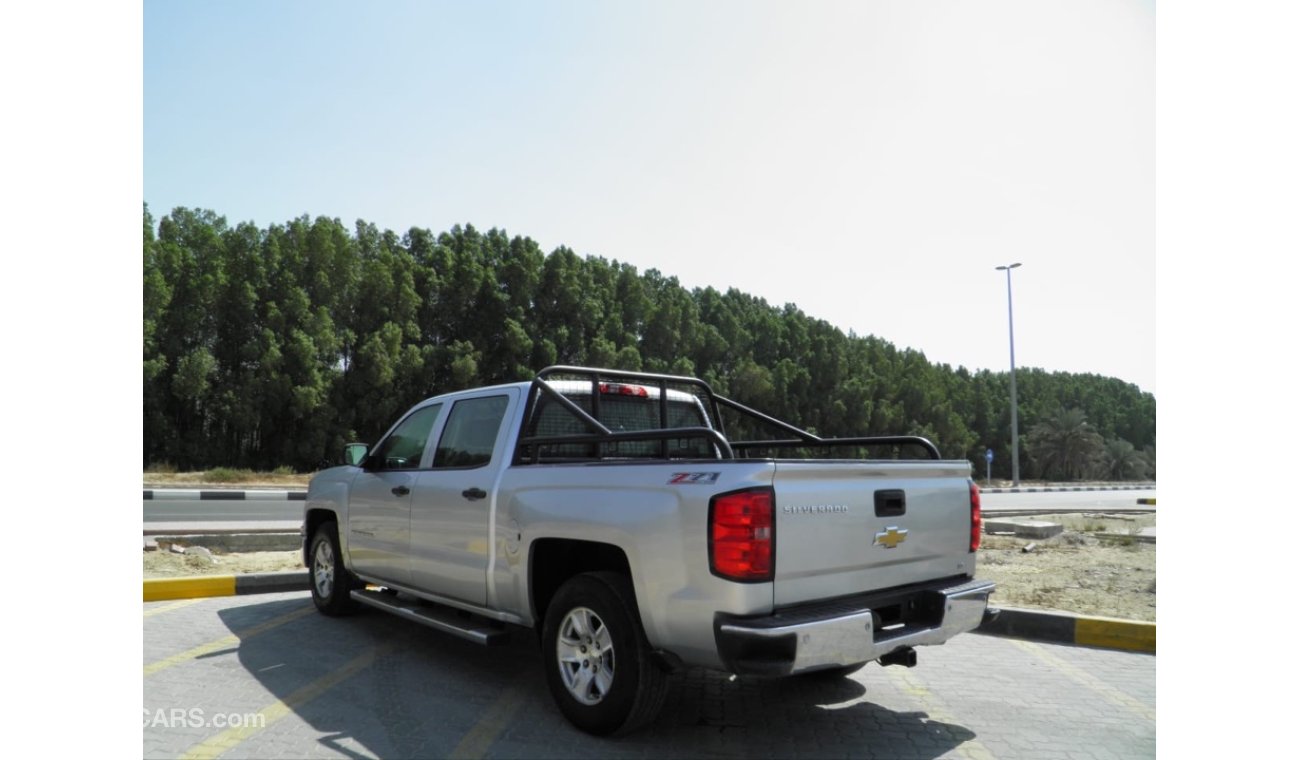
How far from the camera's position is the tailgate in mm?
3808

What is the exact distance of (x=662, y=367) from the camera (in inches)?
1805

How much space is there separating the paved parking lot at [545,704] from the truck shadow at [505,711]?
0.04 ft

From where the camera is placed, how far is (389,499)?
612 cm

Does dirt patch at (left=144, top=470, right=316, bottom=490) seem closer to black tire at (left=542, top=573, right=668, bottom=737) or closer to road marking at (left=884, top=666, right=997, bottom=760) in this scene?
black tire at (left=542, top=573, right=668, bottom=737)

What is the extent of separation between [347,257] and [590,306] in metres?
12.4

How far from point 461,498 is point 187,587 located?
12.9 ft

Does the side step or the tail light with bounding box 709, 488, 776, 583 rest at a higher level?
the tail light with bounding box 709, 488, 776, 583

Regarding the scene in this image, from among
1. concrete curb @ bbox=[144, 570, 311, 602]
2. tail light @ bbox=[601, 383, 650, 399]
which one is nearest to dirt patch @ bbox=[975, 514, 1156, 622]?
tail light @ bbox=[601, 383, 650, 399]

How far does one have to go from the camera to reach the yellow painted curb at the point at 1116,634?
20.5 ft

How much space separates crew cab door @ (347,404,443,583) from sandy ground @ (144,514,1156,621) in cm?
276

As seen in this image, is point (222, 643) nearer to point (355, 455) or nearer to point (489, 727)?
point (355, 455)

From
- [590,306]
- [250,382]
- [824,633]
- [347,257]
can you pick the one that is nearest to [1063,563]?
[824,633]

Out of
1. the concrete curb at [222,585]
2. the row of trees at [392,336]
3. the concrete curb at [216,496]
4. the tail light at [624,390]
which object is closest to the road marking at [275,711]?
the tail light at [624,390]

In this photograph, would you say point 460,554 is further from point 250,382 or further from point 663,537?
point 250,382
